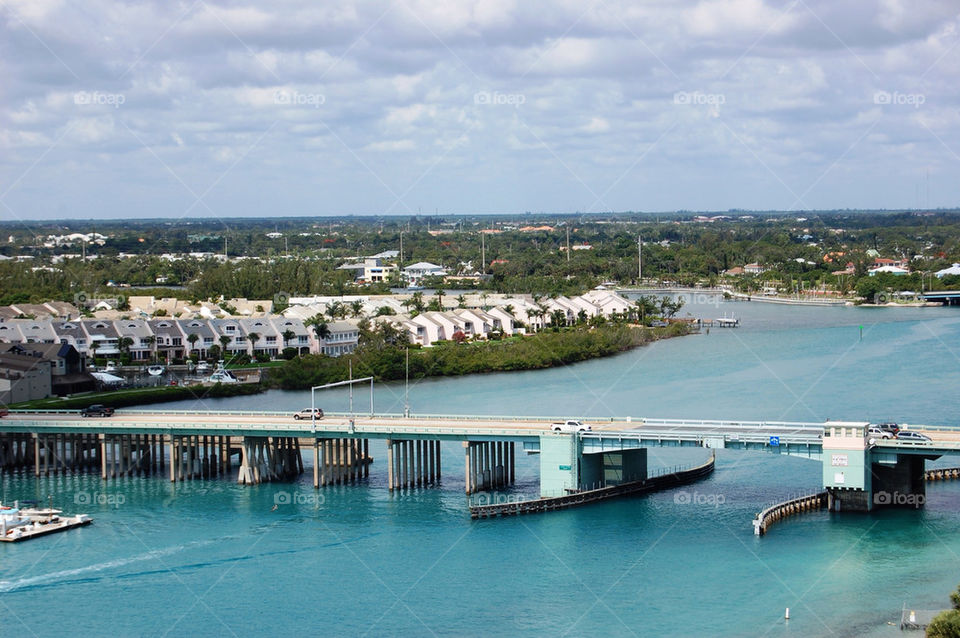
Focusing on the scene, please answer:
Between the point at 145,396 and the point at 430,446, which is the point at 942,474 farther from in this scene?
the point at 145,396

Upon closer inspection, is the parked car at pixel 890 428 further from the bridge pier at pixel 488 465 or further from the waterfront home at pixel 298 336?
the waterfront home at pixel 298 336

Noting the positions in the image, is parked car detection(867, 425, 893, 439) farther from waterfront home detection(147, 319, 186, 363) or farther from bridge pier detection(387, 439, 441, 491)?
waterfront home detection(147, 319, 186, 363)

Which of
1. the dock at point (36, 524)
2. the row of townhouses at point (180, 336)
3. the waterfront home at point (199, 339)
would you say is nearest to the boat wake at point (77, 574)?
the dock at point (36, 524)

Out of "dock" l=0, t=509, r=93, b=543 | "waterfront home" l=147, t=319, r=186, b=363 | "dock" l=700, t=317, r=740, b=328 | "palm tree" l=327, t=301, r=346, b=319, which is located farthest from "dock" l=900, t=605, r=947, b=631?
"dock" l=700, t=317, r=740, b=328

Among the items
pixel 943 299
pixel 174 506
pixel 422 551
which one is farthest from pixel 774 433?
pixel 943 299

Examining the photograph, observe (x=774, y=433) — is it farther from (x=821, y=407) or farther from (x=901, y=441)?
(x=821, y=407)
